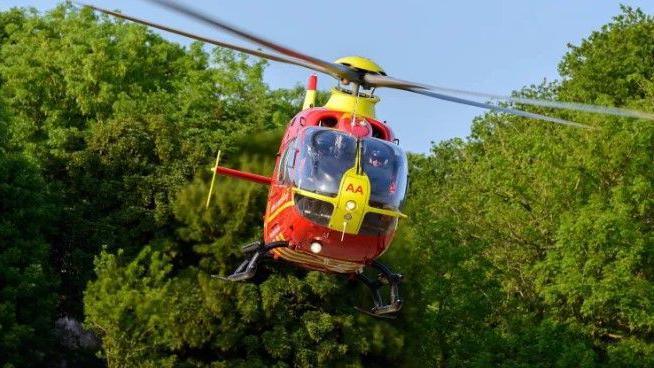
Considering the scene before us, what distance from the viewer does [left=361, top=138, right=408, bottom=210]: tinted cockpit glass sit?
74.6ft

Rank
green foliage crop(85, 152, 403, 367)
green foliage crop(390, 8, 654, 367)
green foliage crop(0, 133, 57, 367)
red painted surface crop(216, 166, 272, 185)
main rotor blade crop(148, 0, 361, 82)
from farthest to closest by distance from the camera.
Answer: green foliage crop(390, 8, 654, 367), green foliage crop(0, 133, 57, 367), green foliage crop(85, 152, 403, 367), red painted surface crop(216, 166, 272, 185), main rotor blade crop(148, 0, 361, 82)

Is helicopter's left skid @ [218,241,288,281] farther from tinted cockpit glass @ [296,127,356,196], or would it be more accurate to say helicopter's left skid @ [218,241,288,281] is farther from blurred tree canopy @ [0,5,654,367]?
blurred tree canopy @ [0,5,654,367]

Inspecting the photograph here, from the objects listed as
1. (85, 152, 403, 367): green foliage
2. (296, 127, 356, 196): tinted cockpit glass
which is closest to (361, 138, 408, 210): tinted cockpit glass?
(296, 127, 356, 196): tinted cockpit glass

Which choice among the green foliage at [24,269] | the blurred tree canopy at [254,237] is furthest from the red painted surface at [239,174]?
the green foliage at [24,269]

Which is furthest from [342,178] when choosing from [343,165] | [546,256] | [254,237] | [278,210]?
[546,256]

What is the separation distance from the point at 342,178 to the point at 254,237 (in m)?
18.9

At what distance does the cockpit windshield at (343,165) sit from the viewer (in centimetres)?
2272

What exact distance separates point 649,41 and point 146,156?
78.5 ft

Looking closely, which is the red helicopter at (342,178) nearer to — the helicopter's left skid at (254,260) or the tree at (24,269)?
the helicopter's left skid at (254,260)

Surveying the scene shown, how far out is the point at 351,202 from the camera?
2248 cm

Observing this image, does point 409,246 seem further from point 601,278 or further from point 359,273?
point 359,273

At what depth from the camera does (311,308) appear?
42031 millimetres

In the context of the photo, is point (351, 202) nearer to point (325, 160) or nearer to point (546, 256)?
point (325, 160)

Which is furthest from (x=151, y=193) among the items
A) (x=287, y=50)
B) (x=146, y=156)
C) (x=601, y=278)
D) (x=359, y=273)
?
(x=287, y=50)
